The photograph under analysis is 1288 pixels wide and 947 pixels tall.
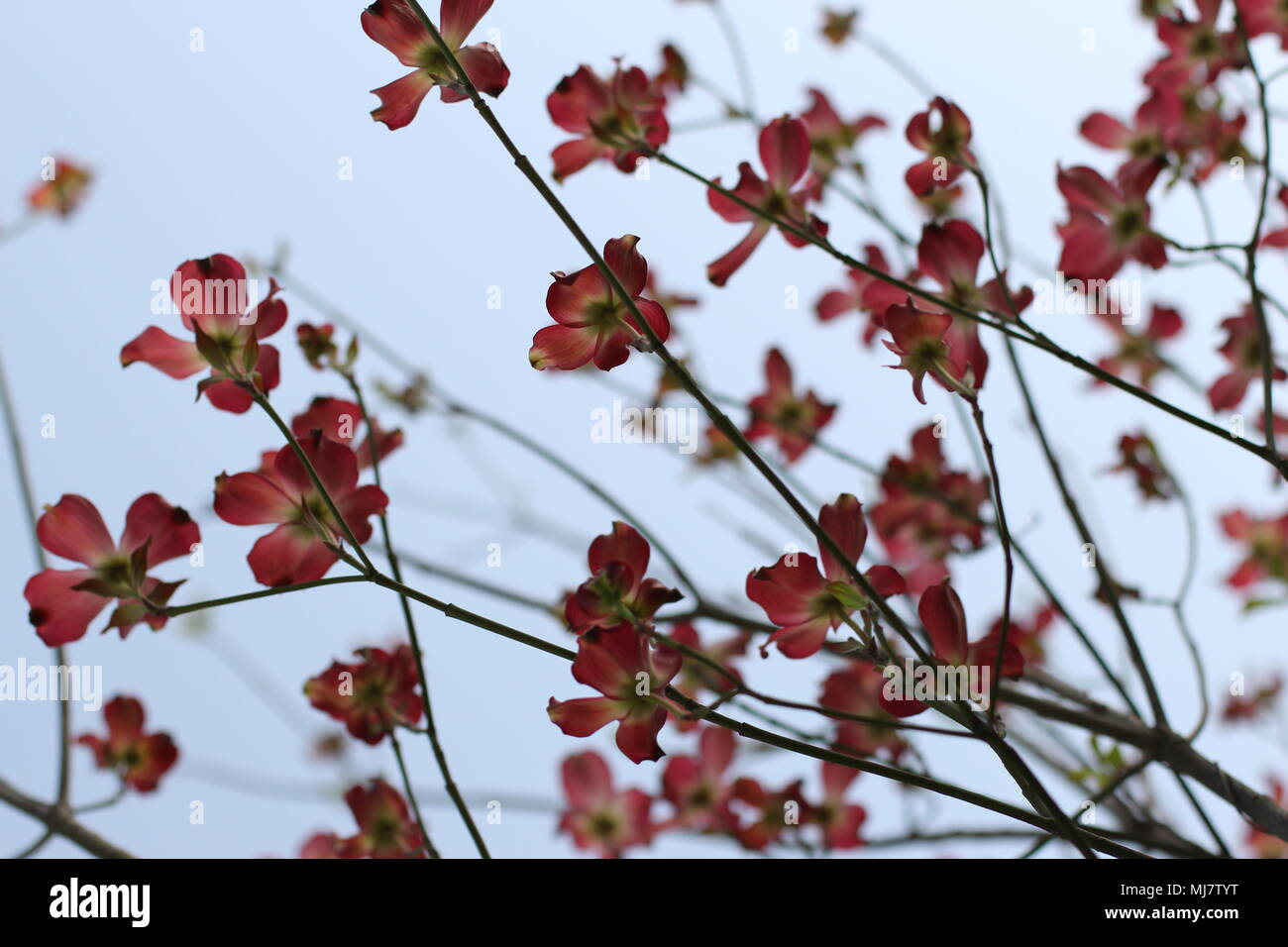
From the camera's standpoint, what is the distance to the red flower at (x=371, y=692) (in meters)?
0.75

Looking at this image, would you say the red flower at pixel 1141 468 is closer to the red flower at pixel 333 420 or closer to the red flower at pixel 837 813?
the red flower at pixel 837 813

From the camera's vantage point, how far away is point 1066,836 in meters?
0.47

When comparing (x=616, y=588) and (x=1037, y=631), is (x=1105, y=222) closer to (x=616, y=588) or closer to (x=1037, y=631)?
(x=616, y=588)

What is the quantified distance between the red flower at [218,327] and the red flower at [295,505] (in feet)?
0.18

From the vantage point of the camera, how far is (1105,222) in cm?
83

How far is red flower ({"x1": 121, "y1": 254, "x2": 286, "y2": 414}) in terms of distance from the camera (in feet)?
1.97

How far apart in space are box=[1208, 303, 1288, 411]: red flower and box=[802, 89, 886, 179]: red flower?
446 millimetres

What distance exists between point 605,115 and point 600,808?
0.94 m

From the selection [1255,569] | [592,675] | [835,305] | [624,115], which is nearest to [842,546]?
[592,675]

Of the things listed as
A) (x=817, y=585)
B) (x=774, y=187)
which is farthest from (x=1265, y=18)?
(x=817, y=585)

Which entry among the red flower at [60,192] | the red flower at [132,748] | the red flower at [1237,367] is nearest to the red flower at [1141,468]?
the red flower at [1237,367]

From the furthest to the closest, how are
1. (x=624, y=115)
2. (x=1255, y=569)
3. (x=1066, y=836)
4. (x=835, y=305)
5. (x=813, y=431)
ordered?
1. (x=1255, y=569)
2. (x=813, y=431)
3. (x=835, y=305)
4. (x=624, y=115)
5. (x=1066, y=836)
